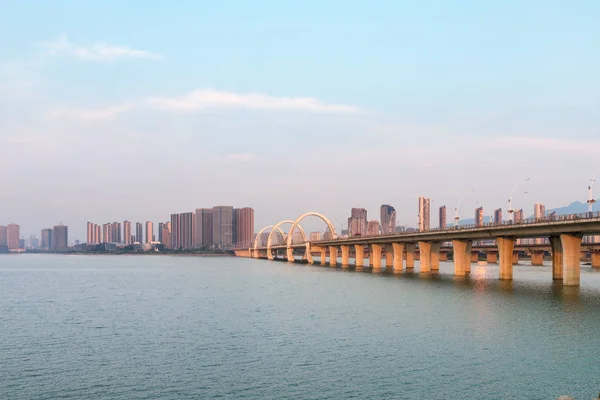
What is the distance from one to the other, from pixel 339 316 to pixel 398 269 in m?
114

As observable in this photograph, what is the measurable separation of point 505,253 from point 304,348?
81573 mm

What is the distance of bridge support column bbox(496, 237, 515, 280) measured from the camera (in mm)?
121500

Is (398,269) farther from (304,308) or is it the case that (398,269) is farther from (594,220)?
(304,308)

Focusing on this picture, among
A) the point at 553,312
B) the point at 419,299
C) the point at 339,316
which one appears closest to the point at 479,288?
the point at 419,299

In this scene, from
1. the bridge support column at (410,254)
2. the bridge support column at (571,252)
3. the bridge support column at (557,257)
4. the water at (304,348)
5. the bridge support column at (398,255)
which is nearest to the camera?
the water at (304,348)

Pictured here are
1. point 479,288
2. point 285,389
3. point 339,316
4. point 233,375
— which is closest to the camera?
point 285,389

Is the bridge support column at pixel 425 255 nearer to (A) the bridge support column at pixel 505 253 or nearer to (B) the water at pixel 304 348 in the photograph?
(A) the bridge support column at pixel 505 253

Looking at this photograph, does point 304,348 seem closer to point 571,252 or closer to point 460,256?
point 571,252

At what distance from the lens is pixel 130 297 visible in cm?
9738

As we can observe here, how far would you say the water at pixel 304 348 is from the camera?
38281 mm

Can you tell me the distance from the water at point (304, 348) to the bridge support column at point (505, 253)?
99.4 feet

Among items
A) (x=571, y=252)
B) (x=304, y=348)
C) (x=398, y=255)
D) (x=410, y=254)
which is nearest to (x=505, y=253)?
(x=571, y=252)

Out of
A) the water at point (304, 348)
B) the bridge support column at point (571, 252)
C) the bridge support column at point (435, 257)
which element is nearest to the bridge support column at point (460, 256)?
the bridge support column at point (435, 257)

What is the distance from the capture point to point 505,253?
12294 centimetres
